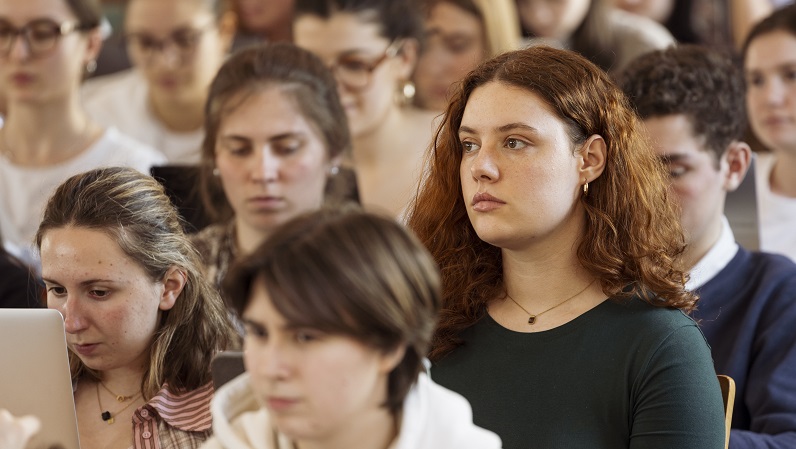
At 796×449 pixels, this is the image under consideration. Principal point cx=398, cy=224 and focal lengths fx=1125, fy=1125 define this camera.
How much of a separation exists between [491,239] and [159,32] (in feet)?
6.36

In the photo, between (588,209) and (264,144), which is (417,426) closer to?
(588,209)

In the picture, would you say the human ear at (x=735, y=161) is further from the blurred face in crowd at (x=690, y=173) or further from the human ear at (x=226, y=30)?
the human ear at (x=226, y=30)

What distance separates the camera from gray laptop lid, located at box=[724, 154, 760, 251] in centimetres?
229

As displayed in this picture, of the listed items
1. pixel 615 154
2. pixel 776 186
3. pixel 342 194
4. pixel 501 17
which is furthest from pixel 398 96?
pixel 615 154

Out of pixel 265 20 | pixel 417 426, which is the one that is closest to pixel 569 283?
pixel 417 426

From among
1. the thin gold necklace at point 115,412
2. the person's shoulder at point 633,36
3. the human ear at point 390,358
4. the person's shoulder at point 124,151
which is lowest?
the thin gold necklace at point 115,412

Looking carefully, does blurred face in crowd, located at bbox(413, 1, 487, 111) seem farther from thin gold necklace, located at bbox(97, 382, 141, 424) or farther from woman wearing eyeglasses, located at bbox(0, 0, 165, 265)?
thin gold necklace, located at bbox(97, 382, 141, 424)

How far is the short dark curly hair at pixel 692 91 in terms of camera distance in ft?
6.83

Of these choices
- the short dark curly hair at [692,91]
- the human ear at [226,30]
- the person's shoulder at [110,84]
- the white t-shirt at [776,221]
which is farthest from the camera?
the human ear at [226,30]

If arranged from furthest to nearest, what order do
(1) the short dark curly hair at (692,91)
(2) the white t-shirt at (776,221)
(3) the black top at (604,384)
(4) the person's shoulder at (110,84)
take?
(4) the person's shoulder at (110,84) < (2) the white t-shirt at (776,221) < (1) the short dark curly hair at (692,91) < (3) the black top at (604,384)

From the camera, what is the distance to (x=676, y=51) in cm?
221

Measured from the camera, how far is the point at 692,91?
210 cm

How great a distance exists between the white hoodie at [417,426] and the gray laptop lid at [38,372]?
25 centimetres

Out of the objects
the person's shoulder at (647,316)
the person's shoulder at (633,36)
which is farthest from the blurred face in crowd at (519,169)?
the person's shoulder at (633,36)
